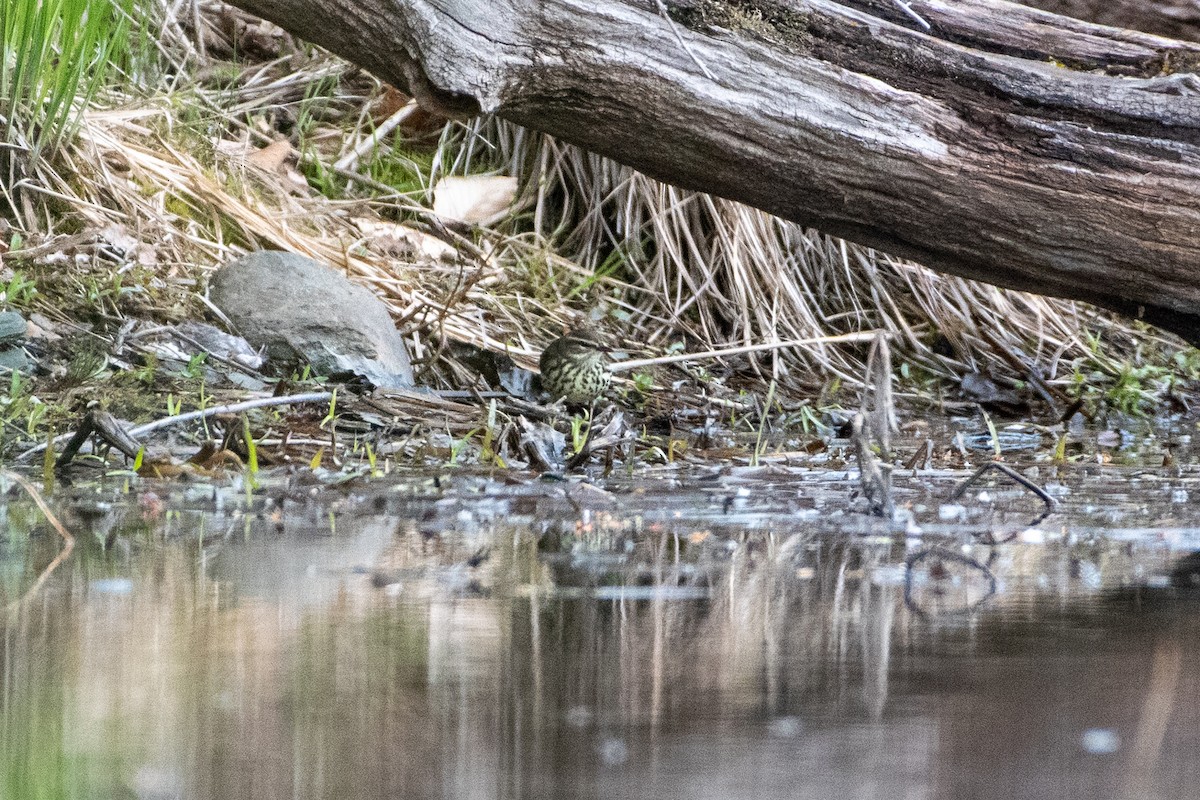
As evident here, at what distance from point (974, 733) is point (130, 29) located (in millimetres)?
5395

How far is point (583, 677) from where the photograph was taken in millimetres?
1146

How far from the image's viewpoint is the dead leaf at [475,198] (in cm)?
536

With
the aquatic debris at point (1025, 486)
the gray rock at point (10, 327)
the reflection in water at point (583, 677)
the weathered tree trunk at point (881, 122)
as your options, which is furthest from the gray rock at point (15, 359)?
the aquatic debris at point (1025, 486)

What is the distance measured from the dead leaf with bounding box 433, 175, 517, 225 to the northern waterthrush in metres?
1.51

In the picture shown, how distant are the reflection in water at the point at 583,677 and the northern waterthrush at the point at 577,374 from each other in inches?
83.4

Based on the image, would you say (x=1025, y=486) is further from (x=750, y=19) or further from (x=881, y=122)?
(x=750, y=19)

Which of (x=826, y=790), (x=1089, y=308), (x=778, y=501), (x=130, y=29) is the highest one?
(x=130, y=29)

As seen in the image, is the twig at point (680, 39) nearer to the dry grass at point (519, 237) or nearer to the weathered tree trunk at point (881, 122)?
the weathered tree trunk at point (881, 122)

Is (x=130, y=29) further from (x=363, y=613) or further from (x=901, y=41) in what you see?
(x=363, y=613)

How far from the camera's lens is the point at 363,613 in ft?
4.63

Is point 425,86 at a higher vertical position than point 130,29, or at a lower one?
lower

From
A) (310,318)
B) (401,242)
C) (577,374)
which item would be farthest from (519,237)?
(310,318)

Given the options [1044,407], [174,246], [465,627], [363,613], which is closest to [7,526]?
[363,613]

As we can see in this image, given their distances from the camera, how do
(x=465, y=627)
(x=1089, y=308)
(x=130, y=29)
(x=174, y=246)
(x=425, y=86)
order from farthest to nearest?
(x=1089, y=308)
(x=130, y=29)
(x=174, y=246)
(x=425, y=86)
(x=465, y=627)
